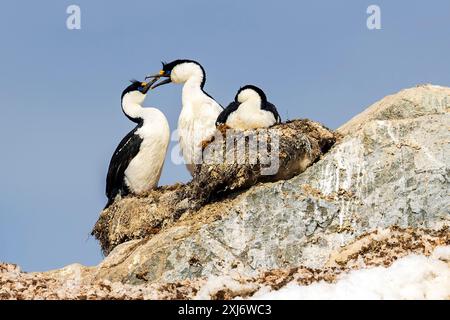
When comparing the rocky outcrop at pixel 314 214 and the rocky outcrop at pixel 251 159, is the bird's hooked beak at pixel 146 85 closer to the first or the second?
the rocky outcrop at pixel 251 159

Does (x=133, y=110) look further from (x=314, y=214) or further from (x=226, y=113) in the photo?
(x=314, y=214)

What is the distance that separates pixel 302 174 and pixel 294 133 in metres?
0.77

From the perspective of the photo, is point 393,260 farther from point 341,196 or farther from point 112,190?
point 112,190

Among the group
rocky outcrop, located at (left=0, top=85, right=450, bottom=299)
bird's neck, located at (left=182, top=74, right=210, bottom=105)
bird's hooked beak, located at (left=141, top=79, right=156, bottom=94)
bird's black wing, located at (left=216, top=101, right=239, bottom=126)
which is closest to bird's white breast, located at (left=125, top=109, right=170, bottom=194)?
bird's neck, located at (left=182, top=74, right=210, bottom=105)

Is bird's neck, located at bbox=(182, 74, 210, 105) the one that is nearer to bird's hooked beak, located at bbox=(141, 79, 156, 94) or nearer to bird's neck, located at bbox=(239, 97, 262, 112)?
bird's hooked beak, located at bbox=(141, 79, 156, 94)

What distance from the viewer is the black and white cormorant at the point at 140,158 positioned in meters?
23.3

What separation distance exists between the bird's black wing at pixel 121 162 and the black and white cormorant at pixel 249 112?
2889 millimetres

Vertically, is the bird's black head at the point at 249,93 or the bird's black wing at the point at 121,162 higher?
the bird's black head at the point at 249,93

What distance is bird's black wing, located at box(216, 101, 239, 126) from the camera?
20.8 m

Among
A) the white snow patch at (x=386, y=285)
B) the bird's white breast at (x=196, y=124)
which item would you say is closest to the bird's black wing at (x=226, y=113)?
the bird's white breast at (x=196, y=124)
